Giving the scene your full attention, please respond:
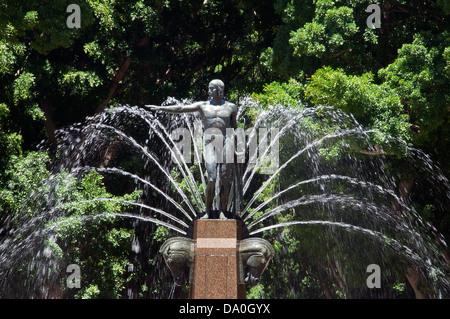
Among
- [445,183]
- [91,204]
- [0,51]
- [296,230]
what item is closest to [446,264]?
[445,183]

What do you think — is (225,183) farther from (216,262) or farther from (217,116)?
(216,262)

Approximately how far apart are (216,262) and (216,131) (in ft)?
6.31

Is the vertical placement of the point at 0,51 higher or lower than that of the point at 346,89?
higher

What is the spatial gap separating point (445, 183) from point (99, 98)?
31.4ft

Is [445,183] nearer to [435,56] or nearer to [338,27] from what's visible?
[435,56]

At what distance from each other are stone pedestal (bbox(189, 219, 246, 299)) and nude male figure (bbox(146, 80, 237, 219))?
0.30 m

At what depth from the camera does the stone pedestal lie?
8781 mm

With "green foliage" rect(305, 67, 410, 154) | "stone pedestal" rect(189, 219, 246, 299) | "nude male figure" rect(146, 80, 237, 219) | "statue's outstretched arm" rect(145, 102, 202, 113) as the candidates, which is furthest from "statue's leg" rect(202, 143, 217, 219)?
"green foliage" rect(305, 67, 410, 154)

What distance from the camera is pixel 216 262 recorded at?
29.2 ft

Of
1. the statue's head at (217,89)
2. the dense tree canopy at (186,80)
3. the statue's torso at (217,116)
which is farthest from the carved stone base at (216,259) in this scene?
the dense tree canopy at (186,80)

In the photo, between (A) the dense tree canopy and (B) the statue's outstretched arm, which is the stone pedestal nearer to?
(B) the statue's outstretched arm

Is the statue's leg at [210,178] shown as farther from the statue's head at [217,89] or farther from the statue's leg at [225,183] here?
the statue's head at [217,89]
